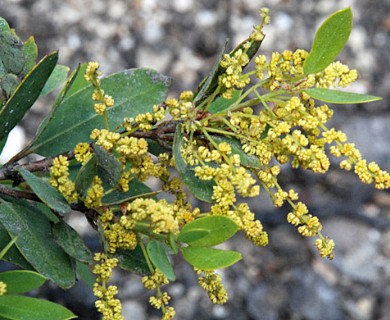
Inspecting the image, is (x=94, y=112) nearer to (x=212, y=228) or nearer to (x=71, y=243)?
(x=71, y=243)

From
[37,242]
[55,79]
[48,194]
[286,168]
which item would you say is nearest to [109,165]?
[48,194]

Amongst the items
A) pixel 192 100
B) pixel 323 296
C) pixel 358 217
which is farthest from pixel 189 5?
pixel 192 100

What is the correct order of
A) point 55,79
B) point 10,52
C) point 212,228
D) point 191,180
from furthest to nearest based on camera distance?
point 55,79 → point 10,52 → point 191,180 → point 212,228

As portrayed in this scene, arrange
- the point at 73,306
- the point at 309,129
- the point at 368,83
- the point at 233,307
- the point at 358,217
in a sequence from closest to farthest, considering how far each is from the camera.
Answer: the point at 309,129, the point at 73,306, the point at 233,307, the point at 358,217, the point at 368,83

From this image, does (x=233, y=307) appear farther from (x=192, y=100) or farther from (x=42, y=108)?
(x=192, y=100)

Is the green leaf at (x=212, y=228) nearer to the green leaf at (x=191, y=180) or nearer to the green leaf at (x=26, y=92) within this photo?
the green leaf at (x=191, y=180)

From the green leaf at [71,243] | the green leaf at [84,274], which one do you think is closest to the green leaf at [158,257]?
the green leaf at [71,243]
